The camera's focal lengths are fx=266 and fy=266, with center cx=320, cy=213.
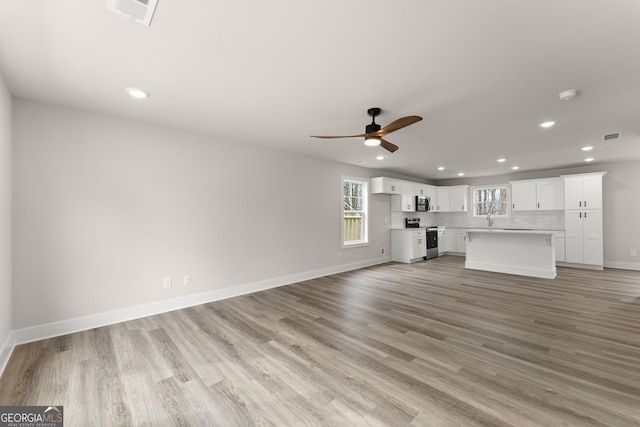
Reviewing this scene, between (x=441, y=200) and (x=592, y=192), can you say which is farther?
(x=441, y=200)

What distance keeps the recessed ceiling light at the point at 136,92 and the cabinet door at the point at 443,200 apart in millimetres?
8446

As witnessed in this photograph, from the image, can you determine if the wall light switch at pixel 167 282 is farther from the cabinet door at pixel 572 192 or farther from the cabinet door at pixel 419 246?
the cabinet door at pixel 572 192

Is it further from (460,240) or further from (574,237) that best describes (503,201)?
(574,237)

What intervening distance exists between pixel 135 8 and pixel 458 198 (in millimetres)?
8995

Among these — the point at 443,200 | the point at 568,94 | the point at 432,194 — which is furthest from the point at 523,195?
the point at 568,94

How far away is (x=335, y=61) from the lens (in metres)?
2.16

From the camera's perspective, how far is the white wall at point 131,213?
2.85 m

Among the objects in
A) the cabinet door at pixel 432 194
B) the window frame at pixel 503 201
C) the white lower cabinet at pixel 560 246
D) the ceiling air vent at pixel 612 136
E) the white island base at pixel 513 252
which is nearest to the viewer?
the ceiling air vent at pixel 612 136

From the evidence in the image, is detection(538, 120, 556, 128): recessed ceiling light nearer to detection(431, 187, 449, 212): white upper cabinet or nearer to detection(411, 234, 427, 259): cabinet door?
detection(411, 234, 427, 259): cabinet door

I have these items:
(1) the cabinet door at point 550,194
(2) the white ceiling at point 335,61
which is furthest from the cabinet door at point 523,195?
(2) the white ceiling at point 335,61

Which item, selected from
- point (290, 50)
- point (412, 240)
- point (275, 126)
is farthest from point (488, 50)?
point (412, 240)

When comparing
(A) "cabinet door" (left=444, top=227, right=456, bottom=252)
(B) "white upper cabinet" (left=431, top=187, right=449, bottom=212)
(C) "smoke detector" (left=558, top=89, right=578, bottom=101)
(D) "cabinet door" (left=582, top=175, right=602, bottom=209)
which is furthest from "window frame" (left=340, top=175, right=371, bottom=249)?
(D) "cabinet door" (left=582, top=175, right=602, bottom=209)

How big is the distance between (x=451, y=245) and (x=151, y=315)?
8.42 meters

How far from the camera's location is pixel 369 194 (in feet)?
22.6
